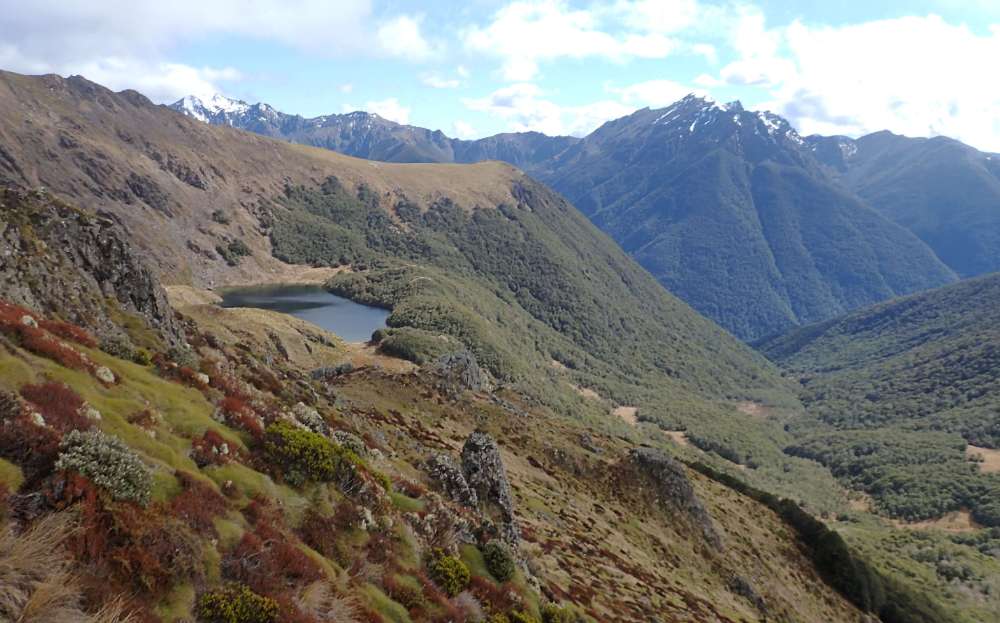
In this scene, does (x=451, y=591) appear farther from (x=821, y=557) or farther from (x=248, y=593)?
(x=821, y=557)

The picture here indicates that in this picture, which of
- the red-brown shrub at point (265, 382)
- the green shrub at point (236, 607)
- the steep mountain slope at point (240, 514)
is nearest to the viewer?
the steep mountain slope at point (240, 514)

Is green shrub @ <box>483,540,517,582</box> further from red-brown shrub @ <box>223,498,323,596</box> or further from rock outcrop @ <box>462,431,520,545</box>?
red-brown shrub @ <box>223,498,323,596</box>

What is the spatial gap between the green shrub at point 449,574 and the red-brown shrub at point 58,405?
457 inches

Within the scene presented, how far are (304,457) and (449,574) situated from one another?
6441 mm

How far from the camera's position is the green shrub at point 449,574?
20.2 meters

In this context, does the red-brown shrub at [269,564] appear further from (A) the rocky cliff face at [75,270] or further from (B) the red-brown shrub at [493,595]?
(A) the rocky cliff face at [75,270]

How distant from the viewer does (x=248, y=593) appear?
1312 centimetres

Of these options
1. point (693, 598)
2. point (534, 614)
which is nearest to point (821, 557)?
point (693, 598)

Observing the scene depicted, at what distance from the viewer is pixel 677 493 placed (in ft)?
225

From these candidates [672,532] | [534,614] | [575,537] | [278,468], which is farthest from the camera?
[672,532]

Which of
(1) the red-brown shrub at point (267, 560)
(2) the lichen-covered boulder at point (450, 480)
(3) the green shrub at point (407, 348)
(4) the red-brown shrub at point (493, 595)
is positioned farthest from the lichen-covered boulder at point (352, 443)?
(3) the green shrub at point (407, 348)

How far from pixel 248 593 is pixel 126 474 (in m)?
3.95

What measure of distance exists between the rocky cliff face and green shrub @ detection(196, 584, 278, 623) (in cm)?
1516

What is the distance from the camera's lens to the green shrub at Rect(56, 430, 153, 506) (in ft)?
42.7
